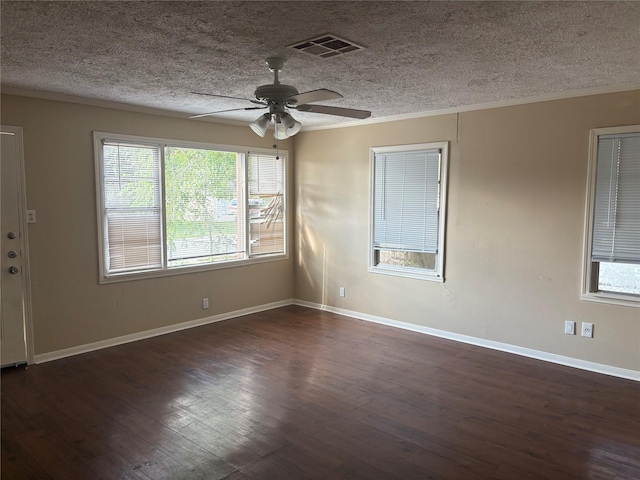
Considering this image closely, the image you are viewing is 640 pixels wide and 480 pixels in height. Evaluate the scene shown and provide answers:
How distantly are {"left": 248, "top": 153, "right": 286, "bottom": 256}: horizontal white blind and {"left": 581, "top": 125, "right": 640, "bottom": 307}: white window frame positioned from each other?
345 cm

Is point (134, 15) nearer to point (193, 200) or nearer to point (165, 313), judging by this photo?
point (193, 200)

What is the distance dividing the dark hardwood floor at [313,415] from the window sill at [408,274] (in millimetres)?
737

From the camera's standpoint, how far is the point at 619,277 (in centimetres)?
401

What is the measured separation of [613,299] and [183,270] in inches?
169

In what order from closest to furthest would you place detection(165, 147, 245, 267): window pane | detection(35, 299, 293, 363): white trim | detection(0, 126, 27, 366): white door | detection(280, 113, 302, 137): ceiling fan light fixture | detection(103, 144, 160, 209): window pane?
detection(280, 113, 302, 137): ceiling fan light fixture → detection(0, 126, 27, 366): white door → detection(35, 299, 293, 363): white trim → detection(103, 144, 160, 209): window pane → detection(165, 147, 245, 267): window pane

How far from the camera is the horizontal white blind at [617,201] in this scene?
3.83m

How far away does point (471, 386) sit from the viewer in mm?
3811

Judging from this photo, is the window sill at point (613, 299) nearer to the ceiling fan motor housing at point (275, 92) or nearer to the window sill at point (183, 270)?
the ceiling fan motor housing at point (275, 92)

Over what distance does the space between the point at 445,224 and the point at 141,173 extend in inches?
129

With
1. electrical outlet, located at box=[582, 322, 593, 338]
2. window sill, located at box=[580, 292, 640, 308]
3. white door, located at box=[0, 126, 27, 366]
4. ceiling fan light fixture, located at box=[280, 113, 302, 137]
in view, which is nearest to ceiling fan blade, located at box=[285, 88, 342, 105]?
ceiling fan light fixture, located at box=[280, 113, 302, 137]

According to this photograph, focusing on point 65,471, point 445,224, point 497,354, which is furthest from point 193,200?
point 497,354

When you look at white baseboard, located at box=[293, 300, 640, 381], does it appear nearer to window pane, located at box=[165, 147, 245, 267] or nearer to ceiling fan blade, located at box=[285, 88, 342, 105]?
window pane, located at box=[165, 147, 245, 267]

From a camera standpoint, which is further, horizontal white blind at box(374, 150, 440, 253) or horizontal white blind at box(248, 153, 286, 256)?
horizontal white blind at box(248, 153, 286, 256)

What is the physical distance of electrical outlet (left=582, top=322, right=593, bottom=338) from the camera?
4.12 meters
